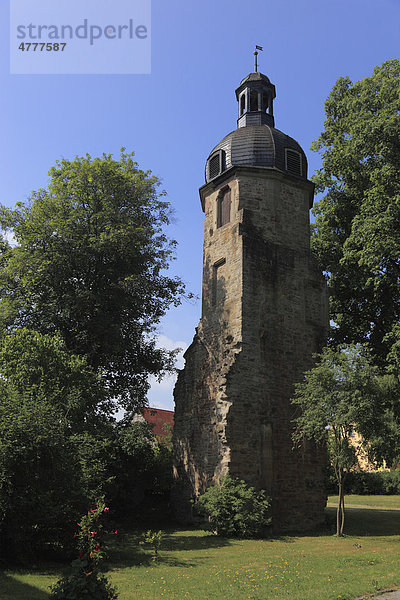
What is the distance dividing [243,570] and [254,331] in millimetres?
9614

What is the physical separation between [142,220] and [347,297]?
9.75m

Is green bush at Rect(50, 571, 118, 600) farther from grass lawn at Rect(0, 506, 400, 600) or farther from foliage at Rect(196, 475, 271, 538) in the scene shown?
foliage at Rect(196, 475, 271, 538)

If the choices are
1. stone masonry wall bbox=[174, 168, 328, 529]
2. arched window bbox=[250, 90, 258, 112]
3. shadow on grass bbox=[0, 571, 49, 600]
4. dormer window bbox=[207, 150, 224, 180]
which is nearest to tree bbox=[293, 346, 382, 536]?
stone masonry wall bbox=[174, 168, 328, 529]

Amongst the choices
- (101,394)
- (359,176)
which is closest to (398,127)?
(359,176)

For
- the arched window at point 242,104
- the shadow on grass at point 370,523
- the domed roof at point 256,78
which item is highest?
the domed roof at point 256,78

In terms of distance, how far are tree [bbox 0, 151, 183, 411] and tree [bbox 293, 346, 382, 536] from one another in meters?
7.50

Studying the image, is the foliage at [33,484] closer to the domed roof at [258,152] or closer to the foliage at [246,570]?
the foliage at [246,570]

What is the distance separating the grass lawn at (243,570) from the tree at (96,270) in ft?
24.6

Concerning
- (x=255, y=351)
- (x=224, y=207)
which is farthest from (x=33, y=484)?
(x=224, y=207)

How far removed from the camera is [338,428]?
1512 cm

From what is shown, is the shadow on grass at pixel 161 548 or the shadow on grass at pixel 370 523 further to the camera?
the shadow on grass at pixel 370 523

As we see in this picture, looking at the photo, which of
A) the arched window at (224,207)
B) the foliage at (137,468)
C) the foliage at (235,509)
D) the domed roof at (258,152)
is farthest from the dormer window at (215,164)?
the foliage at (235,509)

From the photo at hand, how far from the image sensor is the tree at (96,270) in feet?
64.1

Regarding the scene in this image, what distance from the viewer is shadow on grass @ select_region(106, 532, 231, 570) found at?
10.9 metres
